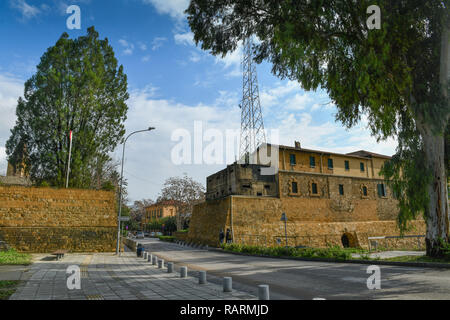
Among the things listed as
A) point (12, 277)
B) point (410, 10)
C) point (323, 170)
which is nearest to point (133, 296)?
point (12, 277)

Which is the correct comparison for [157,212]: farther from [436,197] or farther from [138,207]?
[436,197]

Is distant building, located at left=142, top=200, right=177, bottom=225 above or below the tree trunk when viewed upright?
below

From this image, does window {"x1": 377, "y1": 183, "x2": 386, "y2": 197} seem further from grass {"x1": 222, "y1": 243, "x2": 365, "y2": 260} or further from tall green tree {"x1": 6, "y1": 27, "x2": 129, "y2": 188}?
tall green tree {"x1": 6, "y1": 27, "x2": 129, "y2": 188}

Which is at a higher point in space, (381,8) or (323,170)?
(381,8)

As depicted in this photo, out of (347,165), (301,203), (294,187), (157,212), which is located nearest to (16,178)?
(294,187)

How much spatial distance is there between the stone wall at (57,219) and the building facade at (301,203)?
36.6ft

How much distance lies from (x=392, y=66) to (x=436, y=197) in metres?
5.87

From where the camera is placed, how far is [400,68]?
1166cm

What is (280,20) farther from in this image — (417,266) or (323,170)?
(323,170)

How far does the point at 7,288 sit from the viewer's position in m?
7.69

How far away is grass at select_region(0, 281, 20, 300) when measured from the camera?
6745 mm

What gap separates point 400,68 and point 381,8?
254 cm

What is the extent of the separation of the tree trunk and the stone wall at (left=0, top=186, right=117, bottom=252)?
833 inches

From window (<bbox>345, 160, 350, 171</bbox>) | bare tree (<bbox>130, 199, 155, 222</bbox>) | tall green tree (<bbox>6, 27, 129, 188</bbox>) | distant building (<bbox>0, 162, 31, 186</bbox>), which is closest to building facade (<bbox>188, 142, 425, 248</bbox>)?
window (<bbox>345, 160, 350, 171</bbox>)
